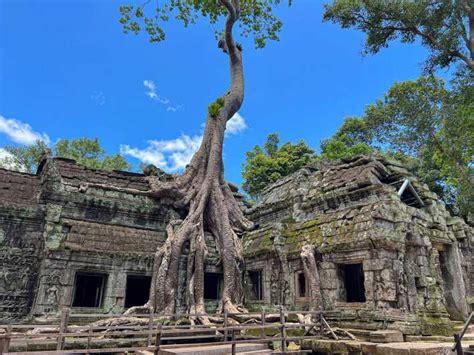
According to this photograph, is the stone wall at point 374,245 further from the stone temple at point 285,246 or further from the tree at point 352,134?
the tree at point 352,134

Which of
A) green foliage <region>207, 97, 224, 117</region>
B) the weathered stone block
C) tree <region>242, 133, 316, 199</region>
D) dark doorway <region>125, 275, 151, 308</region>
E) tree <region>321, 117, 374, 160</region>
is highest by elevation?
tree <region>321, 117, 374, 160</region>

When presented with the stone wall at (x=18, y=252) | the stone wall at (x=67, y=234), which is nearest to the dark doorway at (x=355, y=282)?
the stone wall at (x=67, y=234)

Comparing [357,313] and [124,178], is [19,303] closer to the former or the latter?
[124,178]

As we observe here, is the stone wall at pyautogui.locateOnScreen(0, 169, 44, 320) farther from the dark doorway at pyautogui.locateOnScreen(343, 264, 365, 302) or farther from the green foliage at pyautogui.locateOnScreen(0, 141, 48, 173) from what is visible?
the green foliage at pyautogui.locateOnScreen(0, 141, 48, 173)

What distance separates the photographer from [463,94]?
11.6 m

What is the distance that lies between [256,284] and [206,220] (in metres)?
2.89

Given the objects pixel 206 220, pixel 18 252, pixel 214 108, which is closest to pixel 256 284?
pixel 206 220

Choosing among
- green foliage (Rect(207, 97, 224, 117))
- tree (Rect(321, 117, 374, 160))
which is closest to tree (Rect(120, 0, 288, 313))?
green foliage (Rect(207, 97, 224, 117))

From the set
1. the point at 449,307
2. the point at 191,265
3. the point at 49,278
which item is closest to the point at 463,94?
the point at 449,307

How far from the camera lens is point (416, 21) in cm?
1103

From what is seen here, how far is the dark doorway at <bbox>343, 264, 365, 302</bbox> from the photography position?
10157 mm

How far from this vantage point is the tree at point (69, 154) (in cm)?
2612

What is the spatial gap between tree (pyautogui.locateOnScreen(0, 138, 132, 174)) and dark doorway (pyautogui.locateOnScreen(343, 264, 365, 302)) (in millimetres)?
20589

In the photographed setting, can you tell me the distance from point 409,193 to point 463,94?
3.98 m
